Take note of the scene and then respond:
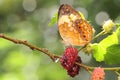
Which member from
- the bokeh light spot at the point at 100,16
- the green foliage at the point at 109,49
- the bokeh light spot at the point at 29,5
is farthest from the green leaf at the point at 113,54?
the bokeh light spot at the point at 29,5

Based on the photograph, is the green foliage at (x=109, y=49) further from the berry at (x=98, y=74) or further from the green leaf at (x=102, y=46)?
the berry at (x=98, y=74)

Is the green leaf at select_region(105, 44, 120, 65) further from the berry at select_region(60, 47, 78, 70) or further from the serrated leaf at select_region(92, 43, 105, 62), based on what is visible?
the berry at select_region(60, 47, 78, 70)

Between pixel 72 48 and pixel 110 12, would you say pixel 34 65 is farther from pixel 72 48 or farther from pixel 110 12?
pixel 72 48

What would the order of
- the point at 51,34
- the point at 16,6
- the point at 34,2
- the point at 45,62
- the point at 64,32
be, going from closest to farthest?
the point at 64,32, the point at 45,62, the point at 51,34, the point at 16,6, the point at 34,2

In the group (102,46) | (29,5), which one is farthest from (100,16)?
(102,46)

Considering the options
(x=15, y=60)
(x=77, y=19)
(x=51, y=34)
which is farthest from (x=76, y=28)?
(x=51, y=34)
